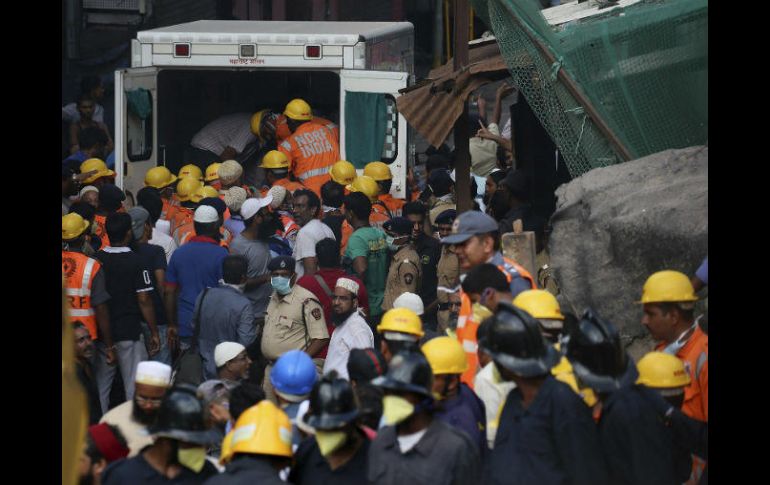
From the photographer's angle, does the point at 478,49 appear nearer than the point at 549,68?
No

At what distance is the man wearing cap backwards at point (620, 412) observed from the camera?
5.58 m

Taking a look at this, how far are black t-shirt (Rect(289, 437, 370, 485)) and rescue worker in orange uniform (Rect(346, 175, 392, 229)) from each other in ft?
20.5

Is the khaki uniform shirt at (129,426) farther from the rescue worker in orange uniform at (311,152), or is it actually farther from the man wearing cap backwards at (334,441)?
the rescue worker in orange uniform at (311,152)

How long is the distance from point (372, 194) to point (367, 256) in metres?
1.70

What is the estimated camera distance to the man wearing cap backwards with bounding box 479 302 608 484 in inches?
215

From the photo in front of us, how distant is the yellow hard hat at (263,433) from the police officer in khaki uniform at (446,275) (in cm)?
431

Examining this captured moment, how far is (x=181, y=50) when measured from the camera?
1311 centimetres

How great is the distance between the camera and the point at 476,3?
32.9ft

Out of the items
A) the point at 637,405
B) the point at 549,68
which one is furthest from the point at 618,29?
the point at 637,405

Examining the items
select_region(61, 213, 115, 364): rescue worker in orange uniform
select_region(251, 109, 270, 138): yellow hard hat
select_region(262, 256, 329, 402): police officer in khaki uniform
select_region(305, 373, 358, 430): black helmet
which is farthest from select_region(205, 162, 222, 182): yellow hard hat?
select_region(305, 373, 358, 430): black helmet

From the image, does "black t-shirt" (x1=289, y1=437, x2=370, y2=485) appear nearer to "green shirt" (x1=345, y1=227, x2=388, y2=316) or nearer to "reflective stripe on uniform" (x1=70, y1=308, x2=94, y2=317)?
"reflective stripe on uniform" (x1=70, y1=308, x2=94, y2=317)

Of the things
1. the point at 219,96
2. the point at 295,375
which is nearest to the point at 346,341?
the point at 295,375
